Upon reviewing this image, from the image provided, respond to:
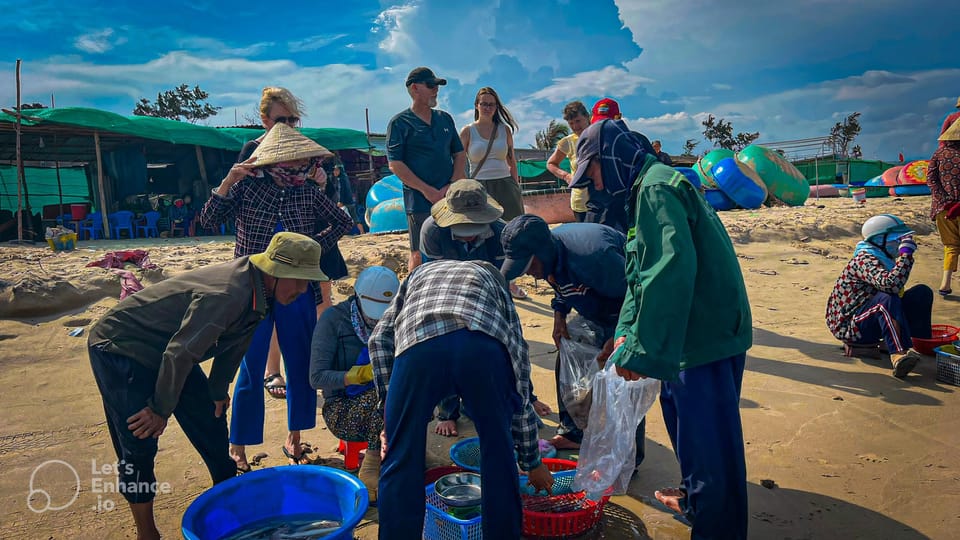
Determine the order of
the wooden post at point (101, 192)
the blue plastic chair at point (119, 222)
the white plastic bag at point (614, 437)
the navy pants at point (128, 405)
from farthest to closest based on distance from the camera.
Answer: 1. the blue plastic chair at point (119, 222)
2. the wooden post at point (101, 192)
3. the white plastic bag at point (614, 437)
4. the navy pants at point (128, 405)

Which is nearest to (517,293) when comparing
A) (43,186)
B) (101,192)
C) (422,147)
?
(422,147)

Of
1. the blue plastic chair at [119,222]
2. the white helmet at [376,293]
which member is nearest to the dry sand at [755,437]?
the white helmet at [376,293]

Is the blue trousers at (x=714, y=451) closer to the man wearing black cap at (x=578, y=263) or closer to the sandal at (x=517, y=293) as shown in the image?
the man wearing black cap at (x=578, y=263)

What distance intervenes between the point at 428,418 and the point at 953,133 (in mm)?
6525

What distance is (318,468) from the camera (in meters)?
2.42

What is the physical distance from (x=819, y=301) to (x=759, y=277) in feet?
3.82

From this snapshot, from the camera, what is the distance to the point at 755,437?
3.27m

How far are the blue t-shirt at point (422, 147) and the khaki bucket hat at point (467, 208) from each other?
1073mm

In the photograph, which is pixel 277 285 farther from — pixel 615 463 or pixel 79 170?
pixel 79 170

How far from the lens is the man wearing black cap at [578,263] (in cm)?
273

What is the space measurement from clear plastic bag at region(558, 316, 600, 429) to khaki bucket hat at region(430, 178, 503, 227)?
75 cm

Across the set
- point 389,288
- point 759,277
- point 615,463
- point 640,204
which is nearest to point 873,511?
point 615,463

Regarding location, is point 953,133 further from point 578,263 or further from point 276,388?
point 276,388

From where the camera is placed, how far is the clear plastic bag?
9.80 feet
